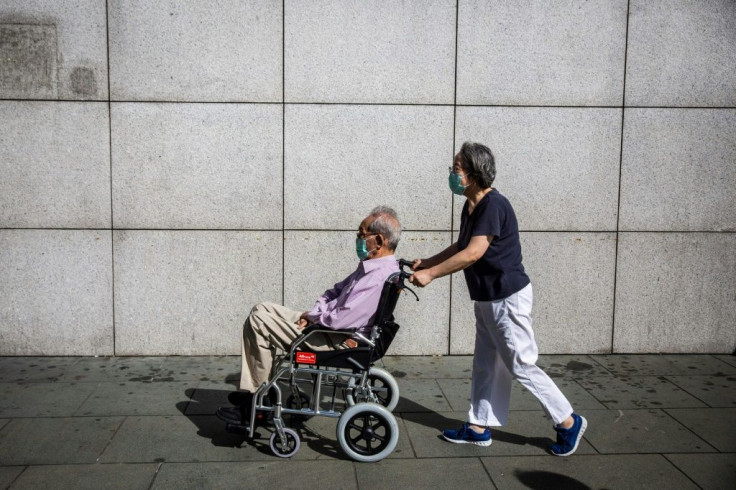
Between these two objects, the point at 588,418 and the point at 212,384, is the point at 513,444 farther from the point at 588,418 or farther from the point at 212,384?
the point at 212,384

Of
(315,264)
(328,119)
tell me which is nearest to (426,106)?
(328,119)

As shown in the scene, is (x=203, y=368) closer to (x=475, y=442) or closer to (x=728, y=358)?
(x=475, y=442)

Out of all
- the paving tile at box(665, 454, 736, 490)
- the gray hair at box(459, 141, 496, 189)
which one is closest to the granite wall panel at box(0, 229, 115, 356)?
the gray hair at box(459, 141, 496, 189)

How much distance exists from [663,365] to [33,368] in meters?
5.25

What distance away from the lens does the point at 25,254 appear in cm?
595

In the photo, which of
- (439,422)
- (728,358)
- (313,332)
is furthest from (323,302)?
(728,358)

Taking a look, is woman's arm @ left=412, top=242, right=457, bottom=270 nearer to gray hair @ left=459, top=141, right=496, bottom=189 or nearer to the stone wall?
gray hair @ left=459, top=141, right=496, bottom=189

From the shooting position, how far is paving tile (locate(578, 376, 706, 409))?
201 inches

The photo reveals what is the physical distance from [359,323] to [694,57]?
4034 mm

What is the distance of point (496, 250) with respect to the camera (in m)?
4.12

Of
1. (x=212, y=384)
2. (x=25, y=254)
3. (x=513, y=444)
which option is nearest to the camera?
(x=513, y=444)

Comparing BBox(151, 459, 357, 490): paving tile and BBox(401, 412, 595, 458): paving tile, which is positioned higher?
BBox(401, 412, 595, 458): paving tile

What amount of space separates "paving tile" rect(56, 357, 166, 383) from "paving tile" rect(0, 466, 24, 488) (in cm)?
154

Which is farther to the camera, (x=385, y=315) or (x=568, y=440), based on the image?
(x=568, y=440)
